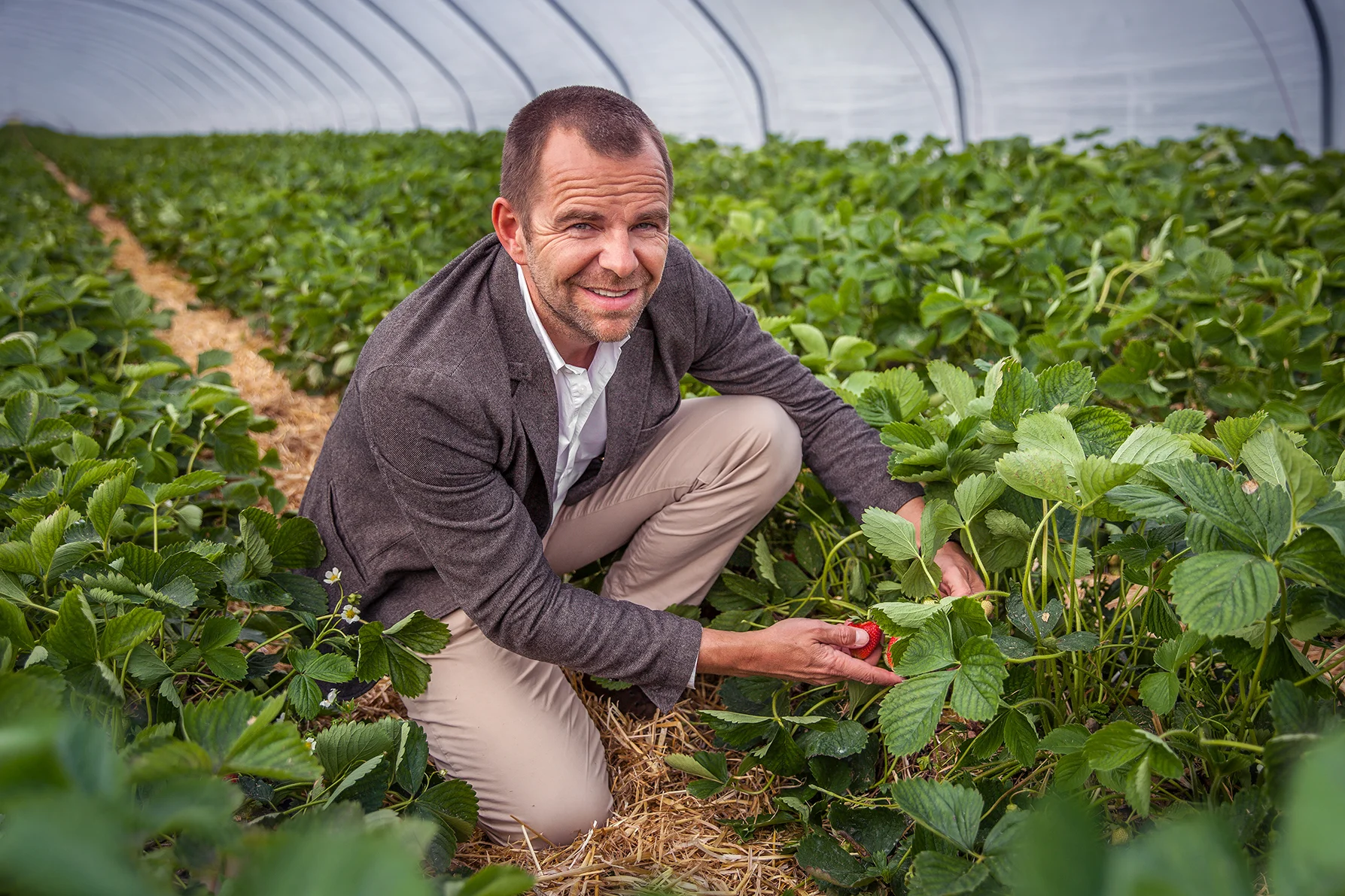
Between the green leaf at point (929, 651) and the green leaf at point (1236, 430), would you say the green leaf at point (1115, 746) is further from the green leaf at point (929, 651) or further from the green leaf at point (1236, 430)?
the green leaf at point (1236, 430)

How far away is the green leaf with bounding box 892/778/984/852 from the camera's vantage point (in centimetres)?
100

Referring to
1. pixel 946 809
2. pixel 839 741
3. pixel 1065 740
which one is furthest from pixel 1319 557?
pixel 839 741

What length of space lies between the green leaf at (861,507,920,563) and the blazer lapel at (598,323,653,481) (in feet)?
1.76

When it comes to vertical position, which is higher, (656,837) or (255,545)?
(255,545)

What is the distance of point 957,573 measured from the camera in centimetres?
141

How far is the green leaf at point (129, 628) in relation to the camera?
1.01m

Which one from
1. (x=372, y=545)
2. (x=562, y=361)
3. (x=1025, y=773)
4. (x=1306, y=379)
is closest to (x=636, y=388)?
(x=562, y=361)

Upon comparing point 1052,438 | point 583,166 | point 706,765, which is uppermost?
point 583,166

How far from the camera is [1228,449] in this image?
109 cm

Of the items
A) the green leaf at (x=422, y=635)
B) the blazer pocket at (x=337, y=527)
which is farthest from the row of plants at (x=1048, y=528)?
the blazer pocket at (x=337, y=527)

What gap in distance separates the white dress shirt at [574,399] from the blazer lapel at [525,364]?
0.01 m

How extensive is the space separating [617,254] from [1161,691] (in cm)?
87

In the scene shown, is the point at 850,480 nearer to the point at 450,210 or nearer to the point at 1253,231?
the point at 1253,231

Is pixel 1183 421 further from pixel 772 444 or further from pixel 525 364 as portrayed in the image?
pixel 525 364
